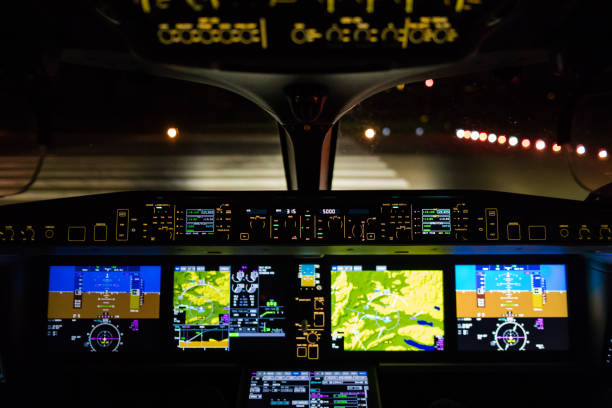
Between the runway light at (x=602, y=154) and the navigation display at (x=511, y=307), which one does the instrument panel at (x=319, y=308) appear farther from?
the runway light at (x=602, y=154)

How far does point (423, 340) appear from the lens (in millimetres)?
2414

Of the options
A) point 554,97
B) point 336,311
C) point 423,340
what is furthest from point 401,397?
point 554,97

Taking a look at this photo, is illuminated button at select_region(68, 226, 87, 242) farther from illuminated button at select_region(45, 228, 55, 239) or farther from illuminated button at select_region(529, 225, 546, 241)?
illuminated button at select_region(529, 225, 546, 241)

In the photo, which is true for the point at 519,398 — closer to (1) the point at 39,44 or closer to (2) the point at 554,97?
(2) the point at 554,97

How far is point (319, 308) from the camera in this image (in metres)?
2.41

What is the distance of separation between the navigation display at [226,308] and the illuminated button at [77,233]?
0.55m

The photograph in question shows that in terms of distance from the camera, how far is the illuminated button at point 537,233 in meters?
2.07

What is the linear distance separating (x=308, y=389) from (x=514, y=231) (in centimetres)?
123

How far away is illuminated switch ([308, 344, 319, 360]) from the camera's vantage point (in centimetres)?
239

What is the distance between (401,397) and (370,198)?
44.1 inches

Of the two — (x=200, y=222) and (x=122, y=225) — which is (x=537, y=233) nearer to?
(x=200, y=222)

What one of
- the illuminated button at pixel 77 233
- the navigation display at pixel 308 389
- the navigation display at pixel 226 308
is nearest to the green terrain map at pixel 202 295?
the navigation display at pixel 226 308

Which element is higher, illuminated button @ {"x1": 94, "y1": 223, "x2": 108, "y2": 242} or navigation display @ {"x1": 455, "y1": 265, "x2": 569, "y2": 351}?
illuminated button @ {"x1": 94, "y1": 223, "x2": 108, "y2": 242}

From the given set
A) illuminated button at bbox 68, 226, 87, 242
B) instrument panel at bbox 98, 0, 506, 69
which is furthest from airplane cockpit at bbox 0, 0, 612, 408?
instrument panel at bbox 98, 0, 506, 69
